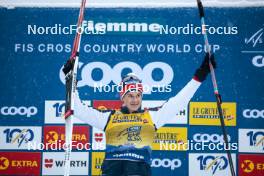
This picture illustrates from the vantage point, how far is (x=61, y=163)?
211 inches

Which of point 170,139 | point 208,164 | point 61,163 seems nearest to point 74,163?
point 61,163

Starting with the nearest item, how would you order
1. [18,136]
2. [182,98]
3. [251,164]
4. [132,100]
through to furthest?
[182,98] → [132,100] → [251,164] → [18,136]

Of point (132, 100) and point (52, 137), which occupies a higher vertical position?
point (132, 100)

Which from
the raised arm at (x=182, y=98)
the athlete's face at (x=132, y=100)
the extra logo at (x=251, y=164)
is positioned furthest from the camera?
Result: the extra logo at (x=251, y=164)

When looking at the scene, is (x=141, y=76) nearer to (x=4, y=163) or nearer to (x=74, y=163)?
(x=74, y=163)

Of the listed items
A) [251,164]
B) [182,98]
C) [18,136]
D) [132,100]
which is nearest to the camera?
[182,98]

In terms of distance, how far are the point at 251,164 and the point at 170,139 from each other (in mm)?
1023

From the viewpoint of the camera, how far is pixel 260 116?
17.4 ft

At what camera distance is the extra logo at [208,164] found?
5289mm

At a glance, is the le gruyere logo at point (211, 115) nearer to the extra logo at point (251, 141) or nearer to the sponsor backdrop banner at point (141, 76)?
the sponsor backdrop banner at point (141, 76)

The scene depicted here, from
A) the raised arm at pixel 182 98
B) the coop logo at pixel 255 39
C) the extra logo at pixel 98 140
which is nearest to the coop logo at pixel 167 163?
the extra logo at pixel 98 140

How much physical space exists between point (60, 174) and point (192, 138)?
1.68m

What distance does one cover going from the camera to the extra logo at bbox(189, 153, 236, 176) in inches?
208

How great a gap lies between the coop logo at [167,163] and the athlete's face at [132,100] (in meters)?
1.05
